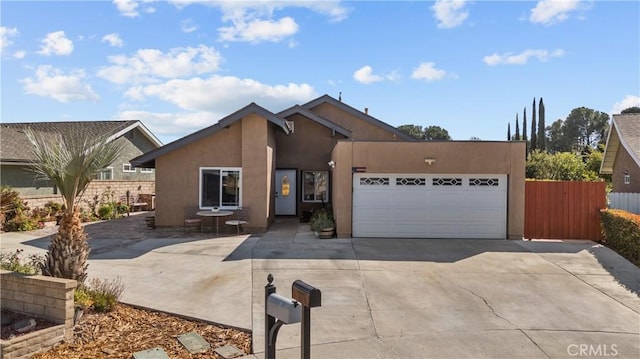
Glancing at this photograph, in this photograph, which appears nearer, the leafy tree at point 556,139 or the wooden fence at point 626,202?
the wooden fence at point 626,202

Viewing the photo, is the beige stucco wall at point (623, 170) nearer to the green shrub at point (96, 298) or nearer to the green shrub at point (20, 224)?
the green shrub at point (96, 298)

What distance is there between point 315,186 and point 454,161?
7.61 metres

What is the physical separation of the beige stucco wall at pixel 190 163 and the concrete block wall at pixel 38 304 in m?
9.11

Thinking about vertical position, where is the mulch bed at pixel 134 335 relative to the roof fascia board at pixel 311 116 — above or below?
below

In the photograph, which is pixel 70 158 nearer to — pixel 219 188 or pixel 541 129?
pixel 219 188

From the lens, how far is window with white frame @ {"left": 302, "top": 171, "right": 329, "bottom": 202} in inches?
748

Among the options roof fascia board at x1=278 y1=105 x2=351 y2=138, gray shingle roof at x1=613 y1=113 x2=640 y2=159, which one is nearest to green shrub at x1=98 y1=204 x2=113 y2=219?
roof fascia board at x1=278 y1=105 x2=351 y2=138

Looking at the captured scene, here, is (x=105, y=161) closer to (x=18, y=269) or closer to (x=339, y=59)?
(x=18, y=269)

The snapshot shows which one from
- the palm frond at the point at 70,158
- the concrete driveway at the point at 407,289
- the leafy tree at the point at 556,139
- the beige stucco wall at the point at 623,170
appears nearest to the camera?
the concrete driveway at the point at 407,289

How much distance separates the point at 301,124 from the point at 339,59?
15.8ft

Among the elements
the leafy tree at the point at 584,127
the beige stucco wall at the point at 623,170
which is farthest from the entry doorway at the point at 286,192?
the leafy tree at the point at 584,127

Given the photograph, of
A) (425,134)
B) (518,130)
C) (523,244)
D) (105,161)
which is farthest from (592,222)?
(425,134)

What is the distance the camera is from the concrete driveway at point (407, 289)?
555cm

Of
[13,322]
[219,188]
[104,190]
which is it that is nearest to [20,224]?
[104,190]
